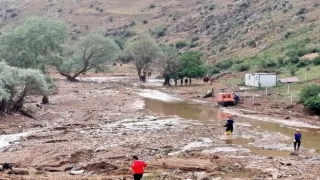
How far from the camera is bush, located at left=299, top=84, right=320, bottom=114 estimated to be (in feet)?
147

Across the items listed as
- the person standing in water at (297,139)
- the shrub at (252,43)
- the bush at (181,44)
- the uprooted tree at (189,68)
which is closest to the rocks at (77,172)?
the person standing in water at (297,139)

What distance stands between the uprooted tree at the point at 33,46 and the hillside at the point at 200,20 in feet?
126

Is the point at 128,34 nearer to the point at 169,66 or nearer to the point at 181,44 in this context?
the point at 181,44

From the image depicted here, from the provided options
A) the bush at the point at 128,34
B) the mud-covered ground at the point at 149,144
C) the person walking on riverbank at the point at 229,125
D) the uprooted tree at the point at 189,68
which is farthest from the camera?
the bush at the point at 128,34

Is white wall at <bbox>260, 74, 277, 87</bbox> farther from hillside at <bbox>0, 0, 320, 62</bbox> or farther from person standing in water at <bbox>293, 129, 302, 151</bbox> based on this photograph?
person standing in water at <bbox>293, 129, 302, 151</bbox>

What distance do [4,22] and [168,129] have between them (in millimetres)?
130023

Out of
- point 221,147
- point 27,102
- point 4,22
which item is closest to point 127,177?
point 221,147

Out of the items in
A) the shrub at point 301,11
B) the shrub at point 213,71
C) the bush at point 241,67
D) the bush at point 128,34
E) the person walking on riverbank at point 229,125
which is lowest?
the person walking on riverbank at point 229,125

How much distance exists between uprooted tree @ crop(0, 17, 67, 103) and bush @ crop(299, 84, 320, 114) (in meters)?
25.0

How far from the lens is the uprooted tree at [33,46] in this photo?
53031 mm

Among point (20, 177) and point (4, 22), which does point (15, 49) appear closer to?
point (20, 177)

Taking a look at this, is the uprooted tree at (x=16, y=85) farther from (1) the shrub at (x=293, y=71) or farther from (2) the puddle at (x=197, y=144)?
(1) the shrub at (x=293, y=71)

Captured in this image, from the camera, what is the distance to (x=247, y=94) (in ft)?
191

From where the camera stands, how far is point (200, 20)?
122 meters
